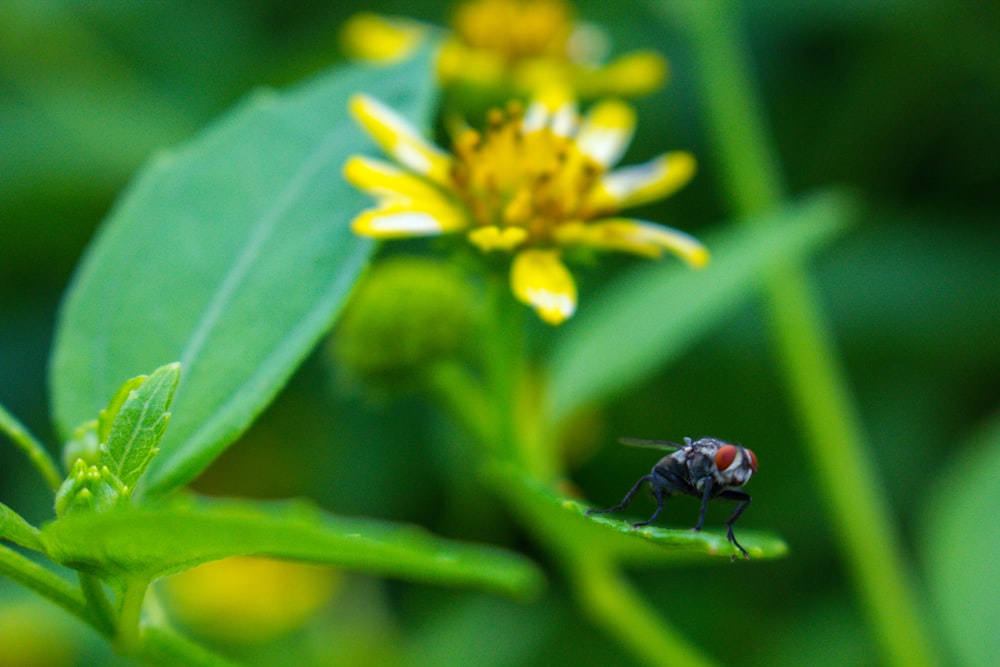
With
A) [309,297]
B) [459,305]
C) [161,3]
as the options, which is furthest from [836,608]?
[161,3]

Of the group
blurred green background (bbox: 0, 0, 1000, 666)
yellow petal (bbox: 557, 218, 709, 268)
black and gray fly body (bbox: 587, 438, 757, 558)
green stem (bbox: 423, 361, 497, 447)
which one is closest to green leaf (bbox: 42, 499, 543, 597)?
black and gray fly body (bbox: 587, 438, 757, 558)

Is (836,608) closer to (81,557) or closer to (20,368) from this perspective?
(81,557)

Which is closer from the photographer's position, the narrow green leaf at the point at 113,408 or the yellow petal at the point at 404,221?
the narrow green leaf at the point at 113,408

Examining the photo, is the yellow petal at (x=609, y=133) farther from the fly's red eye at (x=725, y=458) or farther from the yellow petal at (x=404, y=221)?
the fly's red eye at (x=725, y=458)

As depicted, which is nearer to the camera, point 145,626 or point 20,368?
point 145,626

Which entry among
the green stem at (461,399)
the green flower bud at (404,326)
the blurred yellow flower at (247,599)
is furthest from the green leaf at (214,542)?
the blurred yellow flower at (247,599)

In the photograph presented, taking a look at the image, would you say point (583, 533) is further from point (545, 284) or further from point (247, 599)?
point (247, 599)

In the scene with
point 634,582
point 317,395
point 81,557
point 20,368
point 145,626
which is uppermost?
point 81,557
